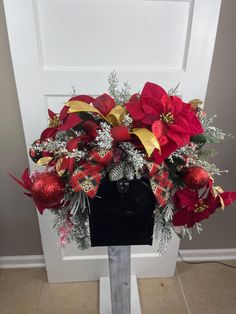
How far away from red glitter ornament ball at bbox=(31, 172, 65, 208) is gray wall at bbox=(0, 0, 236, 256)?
0.62m

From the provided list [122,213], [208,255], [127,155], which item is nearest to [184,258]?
[208,255]

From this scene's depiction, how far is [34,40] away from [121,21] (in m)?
0.33

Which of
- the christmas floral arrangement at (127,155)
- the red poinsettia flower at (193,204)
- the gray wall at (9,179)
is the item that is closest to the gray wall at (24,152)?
the gray wall at (9,179)

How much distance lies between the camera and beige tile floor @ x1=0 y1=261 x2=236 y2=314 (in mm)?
1388

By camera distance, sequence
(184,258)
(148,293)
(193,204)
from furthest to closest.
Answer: (184,258), (148,293), (193,204)

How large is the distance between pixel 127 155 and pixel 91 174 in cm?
10

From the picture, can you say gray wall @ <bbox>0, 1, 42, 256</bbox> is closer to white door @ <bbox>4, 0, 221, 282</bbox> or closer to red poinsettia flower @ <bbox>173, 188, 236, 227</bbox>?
white door @ <bbox>4, 0, 221, 282</bbox>

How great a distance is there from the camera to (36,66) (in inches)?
40.6

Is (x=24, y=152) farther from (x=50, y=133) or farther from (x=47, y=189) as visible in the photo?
(x=47, y=189)

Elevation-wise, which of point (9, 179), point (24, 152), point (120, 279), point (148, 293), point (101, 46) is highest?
point (101, 46)

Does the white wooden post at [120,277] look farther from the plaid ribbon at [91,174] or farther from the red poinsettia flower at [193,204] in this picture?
the plaid ribbon at [91,174]

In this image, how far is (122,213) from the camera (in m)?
0.75

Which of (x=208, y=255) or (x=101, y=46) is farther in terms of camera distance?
(x=208, y=255)

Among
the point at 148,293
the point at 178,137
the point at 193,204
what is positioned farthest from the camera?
the point at 148,293
